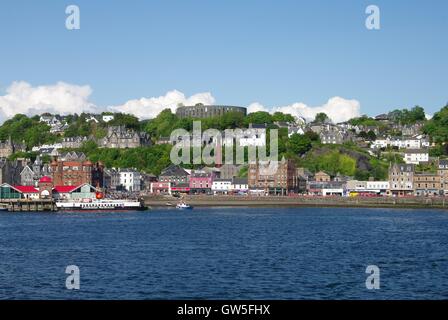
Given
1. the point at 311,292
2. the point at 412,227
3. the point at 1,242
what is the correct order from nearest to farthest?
1. the point at 311,292
2. the point at 1,242
3. the point at 412,227

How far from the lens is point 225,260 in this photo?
126 feet

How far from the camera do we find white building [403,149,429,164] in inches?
4946

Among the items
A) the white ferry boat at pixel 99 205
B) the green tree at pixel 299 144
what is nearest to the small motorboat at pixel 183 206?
the white ferry boat at pixel 99 205

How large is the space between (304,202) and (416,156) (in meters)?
33.4

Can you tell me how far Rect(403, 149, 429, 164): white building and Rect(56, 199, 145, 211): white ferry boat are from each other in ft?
169

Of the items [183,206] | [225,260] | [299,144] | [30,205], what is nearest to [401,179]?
[299,144]

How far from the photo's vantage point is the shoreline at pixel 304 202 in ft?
310

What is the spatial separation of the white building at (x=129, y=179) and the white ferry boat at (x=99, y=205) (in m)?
31.4

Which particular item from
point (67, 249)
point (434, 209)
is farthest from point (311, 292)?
point (434, 209)

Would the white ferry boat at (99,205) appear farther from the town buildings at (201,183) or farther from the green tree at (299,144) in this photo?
the green tree at (299,144)

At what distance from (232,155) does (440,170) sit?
35.9 metres

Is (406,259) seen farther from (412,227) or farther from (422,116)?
(422,116)

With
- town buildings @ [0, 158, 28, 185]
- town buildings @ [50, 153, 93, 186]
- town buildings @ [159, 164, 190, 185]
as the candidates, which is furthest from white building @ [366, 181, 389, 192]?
town buildings @ [0, 158, 28, 185]
